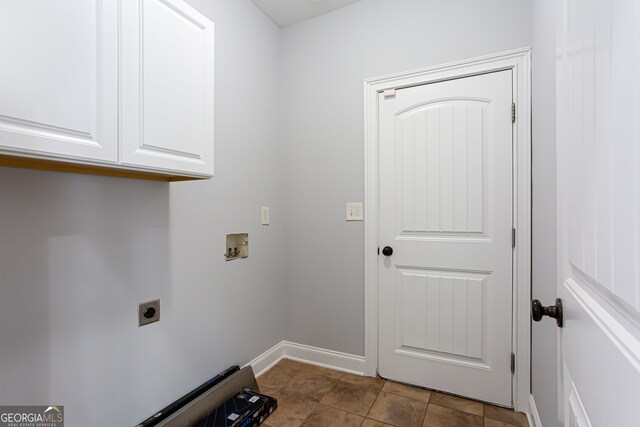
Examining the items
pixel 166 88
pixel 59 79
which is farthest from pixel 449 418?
pixel 59 79

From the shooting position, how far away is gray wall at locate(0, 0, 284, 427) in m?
1.12

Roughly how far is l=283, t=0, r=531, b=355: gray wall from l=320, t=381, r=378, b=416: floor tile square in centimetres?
27

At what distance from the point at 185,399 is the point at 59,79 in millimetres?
1597

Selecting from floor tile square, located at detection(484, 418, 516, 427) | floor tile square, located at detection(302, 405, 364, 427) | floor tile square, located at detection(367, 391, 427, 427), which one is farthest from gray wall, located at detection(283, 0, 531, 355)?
floor tile square, located at detection(484, 418, 516, 427)

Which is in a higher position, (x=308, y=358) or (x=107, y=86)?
(x=107, y=86)

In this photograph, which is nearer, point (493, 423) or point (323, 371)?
point (493, 423)

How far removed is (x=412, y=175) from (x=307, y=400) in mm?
1613

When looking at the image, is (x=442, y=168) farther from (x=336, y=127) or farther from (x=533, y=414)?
(x=533, y=414)

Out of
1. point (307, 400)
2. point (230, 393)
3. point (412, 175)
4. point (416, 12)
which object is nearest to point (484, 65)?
point (416, 12)

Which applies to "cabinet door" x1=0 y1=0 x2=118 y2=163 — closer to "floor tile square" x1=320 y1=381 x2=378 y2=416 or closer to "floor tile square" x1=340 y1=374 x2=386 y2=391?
"floor tile square" x1=320 y1=381 x2=378 y2=416

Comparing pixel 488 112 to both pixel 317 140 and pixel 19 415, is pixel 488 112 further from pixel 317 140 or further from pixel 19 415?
pixel 19 415

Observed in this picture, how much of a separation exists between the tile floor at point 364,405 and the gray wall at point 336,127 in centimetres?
28

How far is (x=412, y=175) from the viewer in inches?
80.6

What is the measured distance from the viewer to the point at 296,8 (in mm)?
2293
